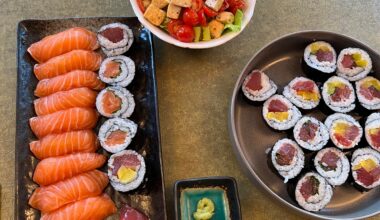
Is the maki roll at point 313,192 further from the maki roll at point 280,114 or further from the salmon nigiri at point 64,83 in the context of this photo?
the salmon nigiri at point 64,83

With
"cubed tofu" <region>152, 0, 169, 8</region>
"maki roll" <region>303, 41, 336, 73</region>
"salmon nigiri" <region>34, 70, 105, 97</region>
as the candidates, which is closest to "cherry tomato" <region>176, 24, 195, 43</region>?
"cubed tofu" <region>152, 0, 169, 8</region>

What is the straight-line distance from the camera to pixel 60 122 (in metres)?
1.87

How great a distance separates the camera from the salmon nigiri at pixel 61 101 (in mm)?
1903

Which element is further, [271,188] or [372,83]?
[372,83]

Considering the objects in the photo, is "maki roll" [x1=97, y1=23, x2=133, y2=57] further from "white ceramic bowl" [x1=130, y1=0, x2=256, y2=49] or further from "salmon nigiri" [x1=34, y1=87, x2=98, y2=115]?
"salmon nigiri" [x1=34, y1=87, x2=98, y2=115]

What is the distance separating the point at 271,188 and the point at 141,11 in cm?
102

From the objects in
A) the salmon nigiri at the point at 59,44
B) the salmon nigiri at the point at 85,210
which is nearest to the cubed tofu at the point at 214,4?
the salmon nigiri at the point at 59,44

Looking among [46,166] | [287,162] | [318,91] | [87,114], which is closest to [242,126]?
[287,162]

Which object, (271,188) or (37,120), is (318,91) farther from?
(37,120)

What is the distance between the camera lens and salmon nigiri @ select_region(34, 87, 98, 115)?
74.9 inches

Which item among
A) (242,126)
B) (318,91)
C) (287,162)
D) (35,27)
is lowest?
(287,162)

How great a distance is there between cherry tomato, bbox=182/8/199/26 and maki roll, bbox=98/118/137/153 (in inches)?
21.0

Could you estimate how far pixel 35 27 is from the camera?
6.79ft

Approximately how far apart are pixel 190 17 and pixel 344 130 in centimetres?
89
